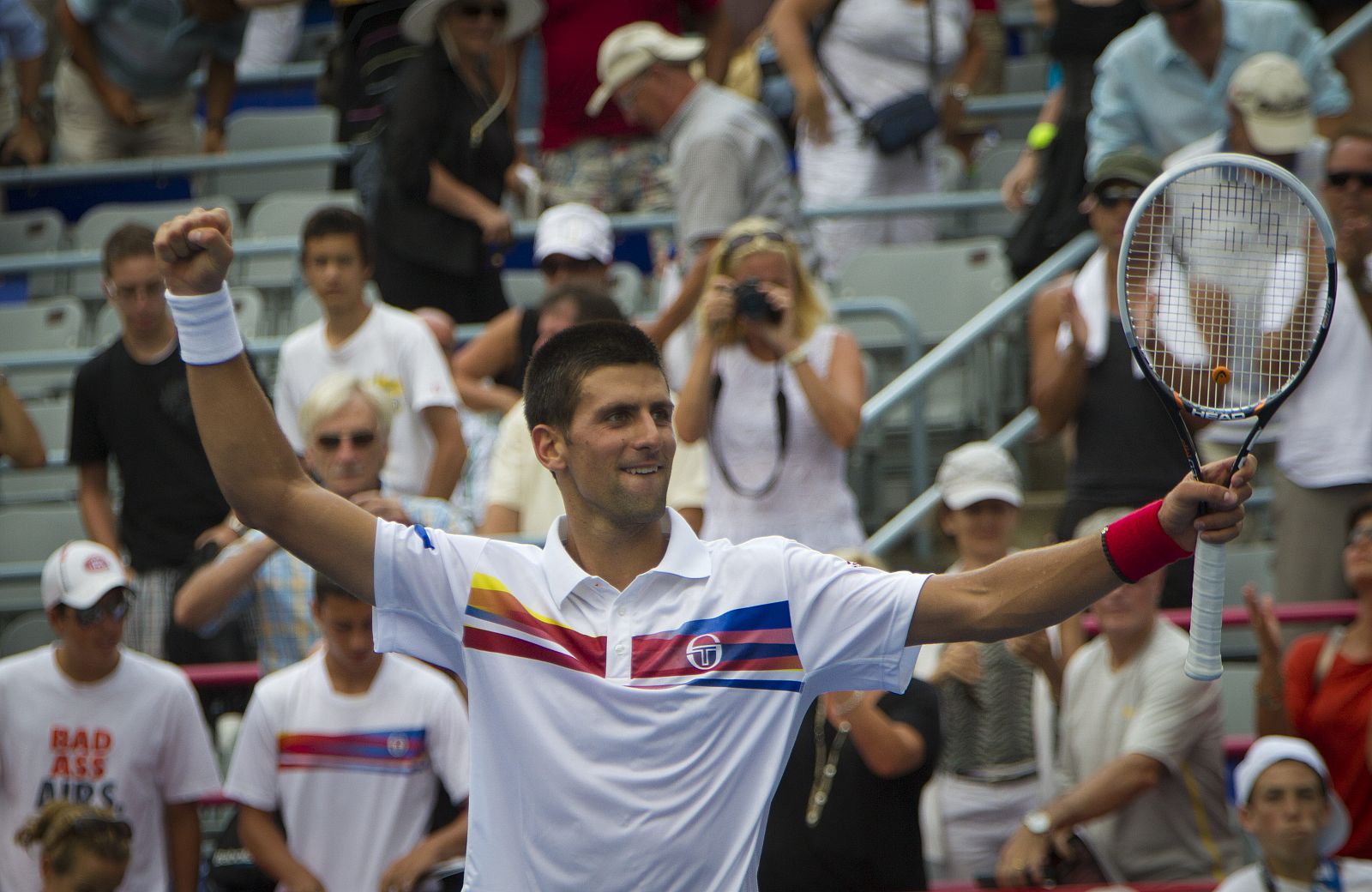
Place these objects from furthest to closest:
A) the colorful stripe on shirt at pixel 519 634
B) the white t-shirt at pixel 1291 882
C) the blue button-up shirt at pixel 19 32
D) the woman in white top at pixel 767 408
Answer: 1. the blue button-up shirt at pixel 19 32
2. the woman in white top at pixel 767 408
3. the white t-shirt at pixel 1291 882
4. the colorful stripe on shirt at pixel 519 634

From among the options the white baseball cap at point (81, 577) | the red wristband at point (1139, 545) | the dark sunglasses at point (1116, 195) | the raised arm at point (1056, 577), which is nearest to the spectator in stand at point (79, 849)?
the white baseball cap at point (81, 577)

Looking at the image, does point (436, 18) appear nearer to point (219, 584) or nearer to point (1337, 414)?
point (219, 584)

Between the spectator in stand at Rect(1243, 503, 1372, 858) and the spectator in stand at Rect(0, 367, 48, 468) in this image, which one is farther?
the spectator in stand at Rect(0, 367, 48, 468)

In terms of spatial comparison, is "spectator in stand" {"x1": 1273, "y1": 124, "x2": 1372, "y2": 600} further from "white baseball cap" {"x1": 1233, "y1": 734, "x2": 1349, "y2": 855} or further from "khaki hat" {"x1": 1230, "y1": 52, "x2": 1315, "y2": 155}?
"white baseball cap" {"x1": 1233, "y1": 734, "x2": 1349, "y2": 855}

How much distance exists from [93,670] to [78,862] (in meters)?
0.65

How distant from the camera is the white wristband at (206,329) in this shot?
3121 millimetres

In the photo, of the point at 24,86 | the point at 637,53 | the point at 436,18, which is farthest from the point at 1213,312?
the point at 24,86

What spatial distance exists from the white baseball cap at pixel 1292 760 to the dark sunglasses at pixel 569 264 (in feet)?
10.2

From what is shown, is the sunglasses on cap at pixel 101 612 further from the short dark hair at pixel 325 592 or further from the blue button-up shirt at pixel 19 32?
the blue button-up shirt at pixel 19 32

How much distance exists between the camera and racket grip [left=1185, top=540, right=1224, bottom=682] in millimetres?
3018

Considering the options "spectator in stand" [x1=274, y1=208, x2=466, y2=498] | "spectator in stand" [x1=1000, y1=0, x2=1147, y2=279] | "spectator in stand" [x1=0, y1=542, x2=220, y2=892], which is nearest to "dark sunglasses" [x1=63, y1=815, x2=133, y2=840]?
"spectator in stand" [x1=0, y1=542, x2=220, y2=892]

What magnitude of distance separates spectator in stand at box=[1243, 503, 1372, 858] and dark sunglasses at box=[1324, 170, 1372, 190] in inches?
48.4

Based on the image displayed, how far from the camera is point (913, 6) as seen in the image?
871 centimetres

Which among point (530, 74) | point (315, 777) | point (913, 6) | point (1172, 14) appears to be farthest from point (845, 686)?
point (530, 74)
